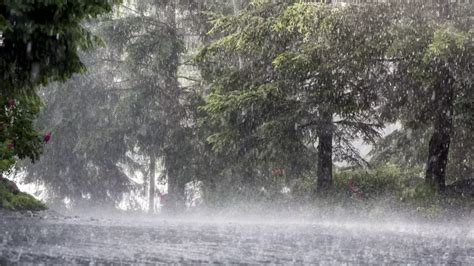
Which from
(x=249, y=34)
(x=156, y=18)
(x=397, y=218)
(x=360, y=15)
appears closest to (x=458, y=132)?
(x=397, y=218)

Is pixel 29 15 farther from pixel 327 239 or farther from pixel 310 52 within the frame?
pixel 310 52

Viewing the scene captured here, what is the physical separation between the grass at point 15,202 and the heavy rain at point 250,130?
0.28ft

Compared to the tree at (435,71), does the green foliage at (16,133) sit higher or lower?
lower

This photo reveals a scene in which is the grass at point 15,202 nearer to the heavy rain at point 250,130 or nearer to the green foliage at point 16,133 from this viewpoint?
the heavy rain at point 250,130

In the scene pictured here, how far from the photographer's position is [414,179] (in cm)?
1889

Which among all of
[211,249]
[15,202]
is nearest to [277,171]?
[15,202]

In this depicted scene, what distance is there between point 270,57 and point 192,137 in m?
6.99

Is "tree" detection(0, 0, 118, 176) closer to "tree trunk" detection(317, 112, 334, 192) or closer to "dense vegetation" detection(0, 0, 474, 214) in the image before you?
"dense vegetation" detection(0, 0, 474, 214)

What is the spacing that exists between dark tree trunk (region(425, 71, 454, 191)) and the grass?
1135 cm

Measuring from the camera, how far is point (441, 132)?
17.0 meters

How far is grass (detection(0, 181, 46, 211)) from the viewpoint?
51.5 ft

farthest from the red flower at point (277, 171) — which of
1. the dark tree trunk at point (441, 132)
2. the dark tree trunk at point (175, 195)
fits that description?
the dark tree trunk at point (175, 195)

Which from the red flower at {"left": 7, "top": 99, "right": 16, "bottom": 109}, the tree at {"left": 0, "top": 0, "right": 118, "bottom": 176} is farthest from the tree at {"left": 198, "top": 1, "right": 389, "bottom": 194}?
the tree at {"left": 0, "top": 0, "right": 118, "bottom": 176}

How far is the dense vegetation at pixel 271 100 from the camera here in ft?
49.5
